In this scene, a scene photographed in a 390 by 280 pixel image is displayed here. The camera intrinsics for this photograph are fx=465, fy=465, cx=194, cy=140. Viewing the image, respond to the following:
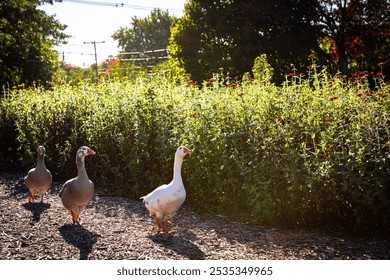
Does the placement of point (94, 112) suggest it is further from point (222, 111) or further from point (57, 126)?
point (222, 111)

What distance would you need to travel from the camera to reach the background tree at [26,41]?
1639 centimetres

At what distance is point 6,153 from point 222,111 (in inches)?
234

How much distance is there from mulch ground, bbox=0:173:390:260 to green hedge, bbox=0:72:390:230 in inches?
12.4

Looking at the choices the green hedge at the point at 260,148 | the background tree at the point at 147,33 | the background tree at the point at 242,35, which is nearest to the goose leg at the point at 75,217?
the green hedge at the point at 260,148

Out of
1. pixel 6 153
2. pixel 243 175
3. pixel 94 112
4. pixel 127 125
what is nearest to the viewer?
pixel 243 175

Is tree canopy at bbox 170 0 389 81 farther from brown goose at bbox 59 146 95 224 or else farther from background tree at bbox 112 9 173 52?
background tree at bbox 112 9 173 52

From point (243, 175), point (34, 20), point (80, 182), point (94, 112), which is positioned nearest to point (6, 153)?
point (94, 112)

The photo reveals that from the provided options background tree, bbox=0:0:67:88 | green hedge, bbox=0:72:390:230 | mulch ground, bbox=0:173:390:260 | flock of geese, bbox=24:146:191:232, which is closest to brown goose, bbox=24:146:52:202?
mulch ground, bbox=0:173:390:260

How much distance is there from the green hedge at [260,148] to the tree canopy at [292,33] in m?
9.85

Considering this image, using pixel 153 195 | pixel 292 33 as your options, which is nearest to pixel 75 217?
pixel 153 195

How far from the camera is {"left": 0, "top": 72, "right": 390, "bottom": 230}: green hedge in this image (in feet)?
15.5

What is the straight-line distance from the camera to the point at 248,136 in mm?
5461

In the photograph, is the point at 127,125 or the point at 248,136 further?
the point at 127,125

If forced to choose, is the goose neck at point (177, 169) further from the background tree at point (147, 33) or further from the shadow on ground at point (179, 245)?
the background tree at point (147, 33)
